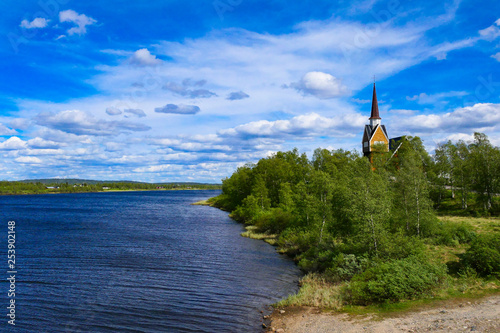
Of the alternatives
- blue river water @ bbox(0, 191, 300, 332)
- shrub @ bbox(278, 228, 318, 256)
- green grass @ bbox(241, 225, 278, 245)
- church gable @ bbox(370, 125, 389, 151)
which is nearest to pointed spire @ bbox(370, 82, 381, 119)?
church gable @ bbox(370, 125, 389, 151)

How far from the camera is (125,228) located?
61.9 metres

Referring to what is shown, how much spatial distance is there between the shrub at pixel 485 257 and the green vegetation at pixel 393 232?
0.23 feet

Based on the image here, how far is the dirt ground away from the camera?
16.0m

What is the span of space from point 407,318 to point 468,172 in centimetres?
4805

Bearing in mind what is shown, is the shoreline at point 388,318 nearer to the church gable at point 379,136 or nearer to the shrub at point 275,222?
the shrub at point 275,222

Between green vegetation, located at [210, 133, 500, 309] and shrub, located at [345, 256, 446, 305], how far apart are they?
0.20 feet

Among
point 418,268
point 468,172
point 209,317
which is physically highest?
point 468,172

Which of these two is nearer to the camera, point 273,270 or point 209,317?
point 209,317

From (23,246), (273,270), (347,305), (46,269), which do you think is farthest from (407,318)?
(23,246)

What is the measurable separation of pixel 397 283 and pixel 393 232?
50.6ft

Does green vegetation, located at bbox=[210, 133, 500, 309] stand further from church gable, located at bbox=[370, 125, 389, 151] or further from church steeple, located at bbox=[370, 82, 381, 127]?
church steeple, located at bbox=[370, 82, 381, 127]

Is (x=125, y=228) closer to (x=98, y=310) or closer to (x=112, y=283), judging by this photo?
(x=112, y=283)

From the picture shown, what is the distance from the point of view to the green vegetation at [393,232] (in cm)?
2152

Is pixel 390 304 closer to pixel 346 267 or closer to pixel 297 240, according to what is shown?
pixel 346 267
